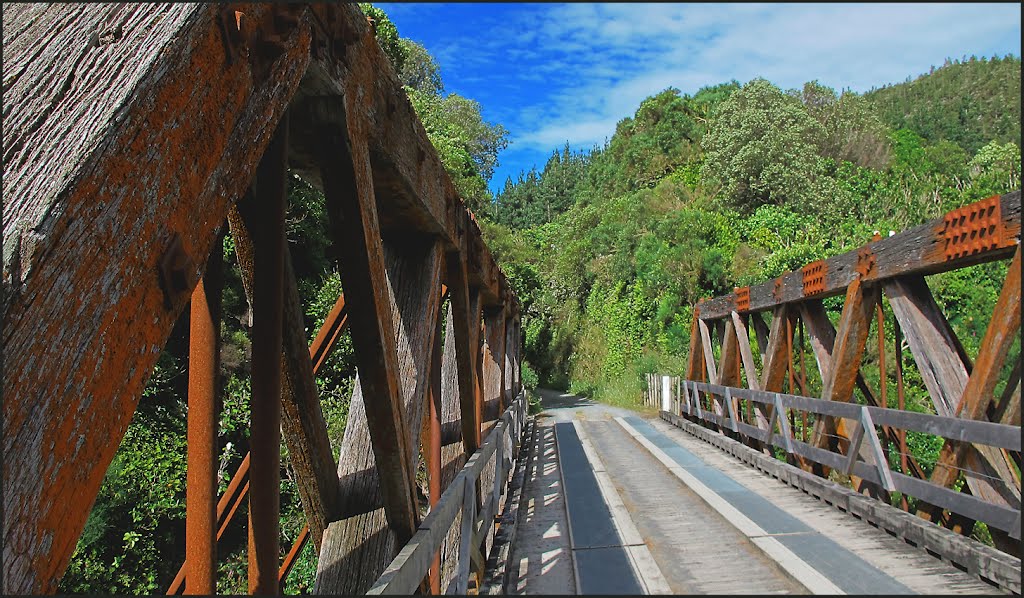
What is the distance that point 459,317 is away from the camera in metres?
4.16

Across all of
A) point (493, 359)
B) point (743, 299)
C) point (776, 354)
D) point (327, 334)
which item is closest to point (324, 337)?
point (327, 334)

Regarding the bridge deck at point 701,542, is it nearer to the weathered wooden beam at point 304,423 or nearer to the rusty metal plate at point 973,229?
the rusty metal plate at point 973,229

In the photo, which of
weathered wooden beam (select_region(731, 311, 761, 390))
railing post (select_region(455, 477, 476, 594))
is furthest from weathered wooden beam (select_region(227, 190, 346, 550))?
weathered wooden beam (select_region(731, 311, 761, 390))

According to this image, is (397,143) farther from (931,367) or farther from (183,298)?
(931,367)

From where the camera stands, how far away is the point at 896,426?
486cm

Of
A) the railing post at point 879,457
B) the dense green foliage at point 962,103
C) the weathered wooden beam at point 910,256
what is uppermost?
the dense green foliage at point 962,103

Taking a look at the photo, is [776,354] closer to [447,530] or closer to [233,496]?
[447,530]

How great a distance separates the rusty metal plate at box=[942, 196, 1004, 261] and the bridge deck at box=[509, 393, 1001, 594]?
193 centimetres

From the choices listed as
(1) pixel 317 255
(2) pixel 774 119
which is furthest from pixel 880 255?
(2) pixel 774 119

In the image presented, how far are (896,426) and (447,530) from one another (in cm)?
369

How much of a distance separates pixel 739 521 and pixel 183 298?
5187mm

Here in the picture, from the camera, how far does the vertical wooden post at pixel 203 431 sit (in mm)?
1815

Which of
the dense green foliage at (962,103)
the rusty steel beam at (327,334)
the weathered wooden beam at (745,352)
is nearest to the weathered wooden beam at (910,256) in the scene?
the weathered wooden beam at (745,352)

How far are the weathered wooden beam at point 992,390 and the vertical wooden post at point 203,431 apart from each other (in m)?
4.14
